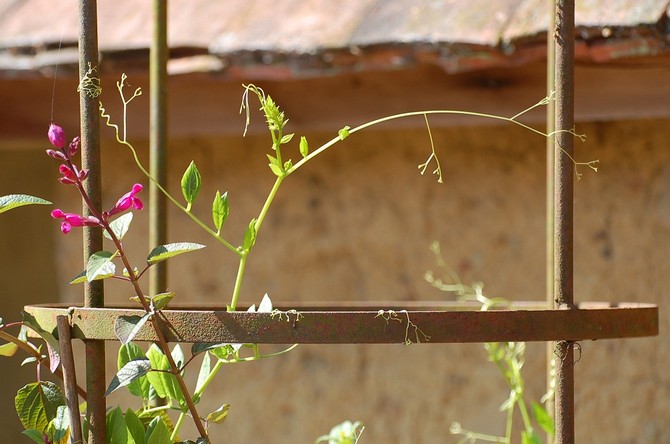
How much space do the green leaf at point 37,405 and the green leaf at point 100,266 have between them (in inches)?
5.4

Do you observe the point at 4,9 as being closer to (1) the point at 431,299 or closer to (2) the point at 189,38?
(2) the point at 189,38

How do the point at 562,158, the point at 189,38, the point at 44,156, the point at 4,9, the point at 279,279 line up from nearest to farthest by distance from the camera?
the point at 562,158 → the point at 189,38 → the point at 4,9 → the point at 279,279 → the point at 44,156

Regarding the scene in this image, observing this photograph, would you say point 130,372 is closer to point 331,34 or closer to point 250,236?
point 250,236

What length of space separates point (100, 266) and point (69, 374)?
10 cm

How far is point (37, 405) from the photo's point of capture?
764 millimetres

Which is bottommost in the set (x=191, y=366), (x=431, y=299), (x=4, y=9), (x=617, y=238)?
(x=191, y=366)

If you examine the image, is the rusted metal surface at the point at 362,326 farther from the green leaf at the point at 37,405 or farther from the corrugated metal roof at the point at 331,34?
the corrugated metal roof at the point at 331,34

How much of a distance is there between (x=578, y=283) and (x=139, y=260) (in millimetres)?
1143

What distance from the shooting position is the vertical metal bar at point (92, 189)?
2.32 ft

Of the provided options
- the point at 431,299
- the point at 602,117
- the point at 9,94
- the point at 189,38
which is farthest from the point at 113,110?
the point at 602,117

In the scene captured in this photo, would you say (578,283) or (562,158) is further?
(578,283)

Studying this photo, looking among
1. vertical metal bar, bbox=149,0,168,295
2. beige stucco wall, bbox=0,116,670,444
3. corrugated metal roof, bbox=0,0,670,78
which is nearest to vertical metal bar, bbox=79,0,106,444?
vertical metal bar, bbox=149,0,168,295

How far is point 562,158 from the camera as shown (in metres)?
0.73


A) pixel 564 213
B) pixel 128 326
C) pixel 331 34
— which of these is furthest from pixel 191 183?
pixel 331 34
